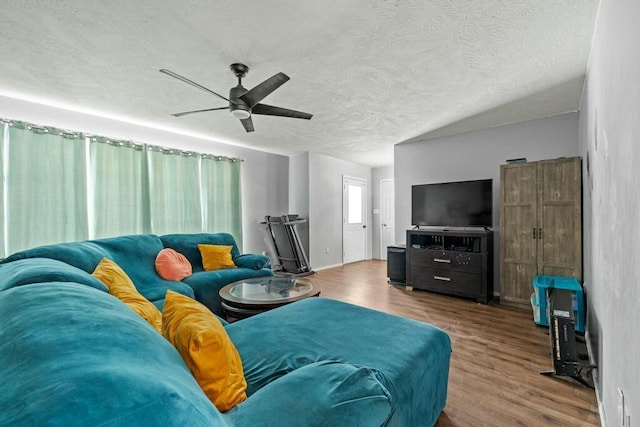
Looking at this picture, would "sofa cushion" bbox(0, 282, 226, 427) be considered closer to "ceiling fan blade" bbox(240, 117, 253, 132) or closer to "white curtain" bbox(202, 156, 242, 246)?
"ceiling fan blade" bbox(240, 117, 253, 132)

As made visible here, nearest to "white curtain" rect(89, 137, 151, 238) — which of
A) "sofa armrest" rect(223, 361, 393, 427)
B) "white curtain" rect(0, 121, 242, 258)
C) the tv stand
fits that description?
"white curtain" rect(0, 121, 242, 258)

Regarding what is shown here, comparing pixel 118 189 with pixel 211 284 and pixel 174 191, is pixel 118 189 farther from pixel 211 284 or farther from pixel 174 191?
pixel 211 284

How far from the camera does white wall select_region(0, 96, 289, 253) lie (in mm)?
3250

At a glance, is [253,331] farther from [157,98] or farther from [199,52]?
[157,98]

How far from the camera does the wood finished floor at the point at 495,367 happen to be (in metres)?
1.71

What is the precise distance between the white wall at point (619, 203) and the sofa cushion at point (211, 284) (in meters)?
2.98

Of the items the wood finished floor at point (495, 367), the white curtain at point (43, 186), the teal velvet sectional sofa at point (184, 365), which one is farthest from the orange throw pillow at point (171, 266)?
the wood finished floor at point (495, 367)

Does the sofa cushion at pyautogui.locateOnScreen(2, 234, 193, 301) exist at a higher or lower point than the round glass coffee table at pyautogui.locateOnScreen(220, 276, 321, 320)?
higher

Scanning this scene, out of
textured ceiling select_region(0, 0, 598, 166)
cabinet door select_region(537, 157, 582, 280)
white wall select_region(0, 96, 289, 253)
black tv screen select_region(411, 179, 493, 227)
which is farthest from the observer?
black tv screen select_region(411, 179, 493, 227)

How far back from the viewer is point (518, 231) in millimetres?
3496

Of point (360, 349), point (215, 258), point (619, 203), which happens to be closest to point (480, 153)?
point (619, 203)

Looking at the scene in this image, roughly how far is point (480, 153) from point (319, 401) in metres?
4.30

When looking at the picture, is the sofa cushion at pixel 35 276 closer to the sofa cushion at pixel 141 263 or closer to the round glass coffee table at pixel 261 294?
the round glass coffee table at pixel 261 294

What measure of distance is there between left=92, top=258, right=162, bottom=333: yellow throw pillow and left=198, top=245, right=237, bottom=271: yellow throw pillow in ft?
4.37
